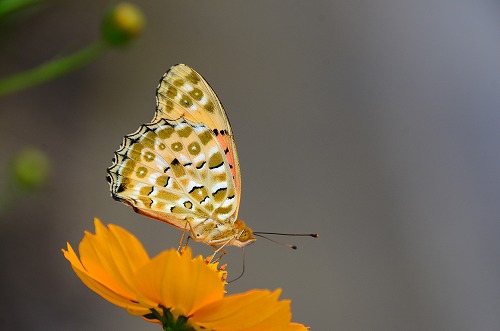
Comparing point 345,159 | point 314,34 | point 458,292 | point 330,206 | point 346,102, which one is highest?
point 314,34

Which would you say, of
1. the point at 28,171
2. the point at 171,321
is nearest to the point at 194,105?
the point at 171,321

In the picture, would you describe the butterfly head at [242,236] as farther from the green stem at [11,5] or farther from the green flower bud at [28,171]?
the green flower bud at [28,171]

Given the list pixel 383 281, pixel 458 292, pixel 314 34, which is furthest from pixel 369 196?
pixel 314 34

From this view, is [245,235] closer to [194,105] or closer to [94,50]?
[194,105]

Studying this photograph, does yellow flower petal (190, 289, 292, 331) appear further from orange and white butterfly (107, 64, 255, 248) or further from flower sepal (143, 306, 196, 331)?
orange and white butterfly (107, 64, 255, 248)

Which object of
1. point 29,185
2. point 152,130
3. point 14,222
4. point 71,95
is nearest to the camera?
point 152,130

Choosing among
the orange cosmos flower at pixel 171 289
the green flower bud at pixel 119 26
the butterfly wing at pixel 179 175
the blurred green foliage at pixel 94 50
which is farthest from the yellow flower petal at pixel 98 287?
the green flower bud at pixel 119 26

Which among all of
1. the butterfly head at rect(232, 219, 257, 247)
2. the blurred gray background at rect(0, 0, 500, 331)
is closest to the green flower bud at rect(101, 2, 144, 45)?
the butterfly head at rect(232, 219, 257, 247)

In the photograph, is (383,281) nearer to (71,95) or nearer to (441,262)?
(441,262)
